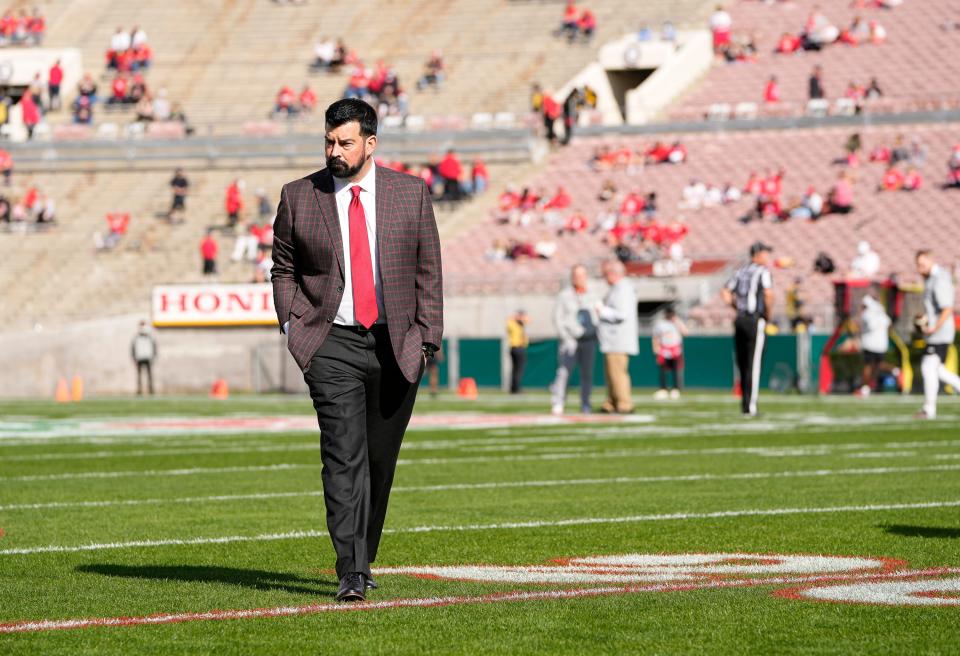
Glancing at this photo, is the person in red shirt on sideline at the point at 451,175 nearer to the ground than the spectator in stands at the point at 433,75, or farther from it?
nearer to the ground

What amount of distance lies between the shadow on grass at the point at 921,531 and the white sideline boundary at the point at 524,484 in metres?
3.57

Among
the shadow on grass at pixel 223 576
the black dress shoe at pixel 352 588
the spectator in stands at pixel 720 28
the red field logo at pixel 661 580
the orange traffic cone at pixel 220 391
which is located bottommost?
the red field logo at pixel 661 580

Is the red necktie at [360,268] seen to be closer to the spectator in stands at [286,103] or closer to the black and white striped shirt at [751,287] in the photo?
the black and white striped shirt at [751,287]

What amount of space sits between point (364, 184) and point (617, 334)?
14.8 m

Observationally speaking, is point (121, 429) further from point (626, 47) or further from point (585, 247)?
point (626, 47)

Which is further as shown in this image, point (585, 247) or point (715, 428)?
point (585, 247)

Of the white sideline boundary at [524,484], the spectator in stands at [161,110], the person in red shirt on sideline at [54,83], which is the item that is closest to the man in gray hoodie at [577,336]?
the white sideline boundary at [524,484]

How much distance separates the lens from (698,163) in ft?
143

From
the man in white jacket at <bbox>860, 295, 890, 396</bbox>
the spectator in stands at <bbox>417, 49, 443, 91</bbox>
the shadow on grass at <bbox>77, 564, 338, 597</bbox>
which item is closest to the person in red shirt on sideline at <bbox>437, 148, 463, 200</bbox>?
the spectator in stands at <bbox>417, 49, 443, 91</bbox>

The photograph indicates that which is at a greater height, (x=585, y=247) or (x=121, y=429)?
(x=585, y=247)

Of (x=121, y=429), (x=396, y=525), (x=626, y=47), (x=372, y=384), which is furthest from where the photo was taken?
(x=626, y=47)

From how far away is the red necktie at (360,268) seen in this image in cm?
744

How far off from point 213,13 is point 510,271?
68.4 ft

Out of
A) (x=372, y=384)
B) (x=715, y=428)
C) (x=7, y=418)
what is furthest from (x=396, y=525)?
(x=7, y=418)
